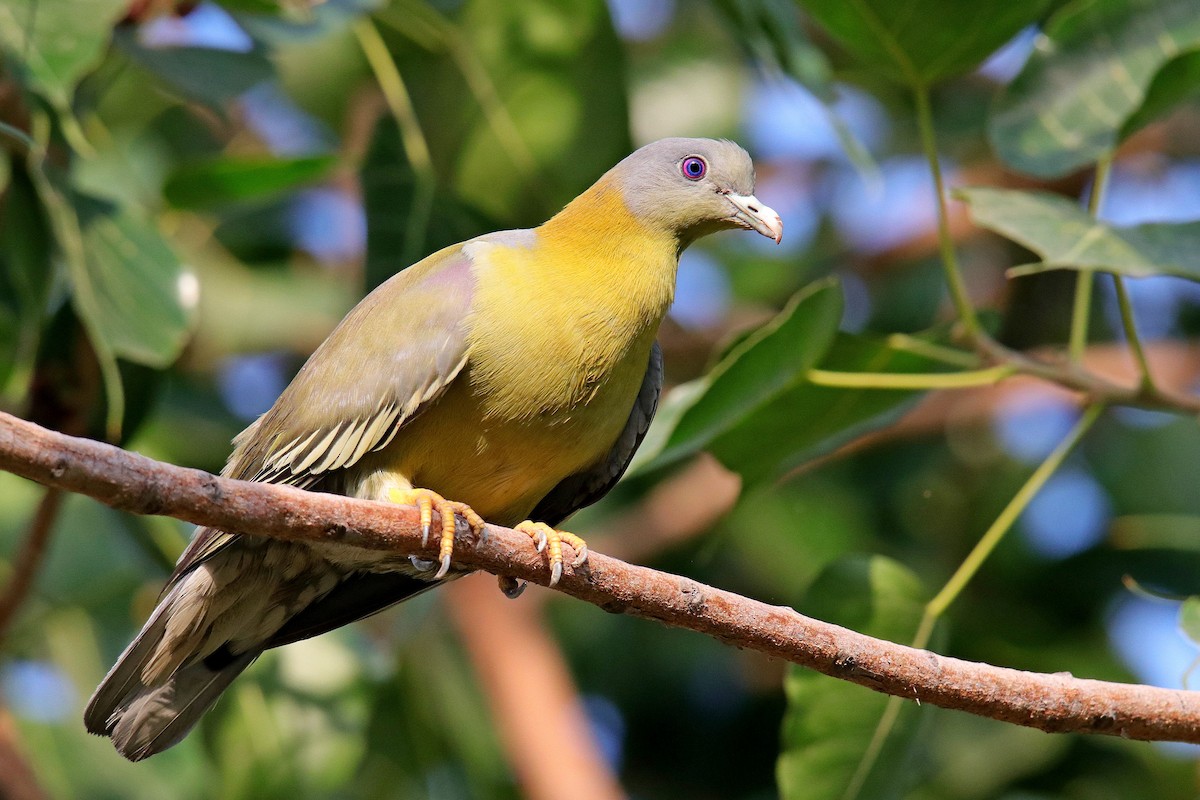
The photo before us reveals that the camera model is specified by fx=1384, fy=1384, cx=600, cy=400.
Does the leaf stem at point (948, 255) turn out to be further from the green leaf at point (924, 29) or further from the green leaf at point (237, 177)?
the green leaf at point (237, 177)

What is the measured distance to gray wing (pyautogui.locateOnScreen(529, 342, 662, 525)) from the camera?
12.1 feet

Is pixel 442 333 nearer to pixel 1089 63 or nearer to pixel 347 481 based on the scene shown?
pixel 347 481

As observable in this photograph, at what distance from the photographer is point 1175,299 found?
21.0 feet

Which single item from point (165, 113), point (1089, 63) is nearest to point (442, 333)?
point (1089, 63)

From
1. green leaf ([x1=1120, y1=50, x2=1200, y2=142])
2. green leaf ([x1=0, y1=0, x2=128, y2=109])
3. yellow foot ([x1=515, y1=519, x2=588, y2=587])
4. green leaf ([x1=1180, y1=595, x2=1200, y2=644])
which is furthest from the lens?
green leaf ([x1=0, y1=0, x2=128, y2=109])

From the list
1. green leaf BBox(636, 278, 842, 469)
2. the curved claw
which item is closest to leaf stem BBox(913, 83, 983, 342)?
green leaf BBox(636, 278, 842, 469)

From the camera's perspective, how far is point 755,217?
3668 millimetres

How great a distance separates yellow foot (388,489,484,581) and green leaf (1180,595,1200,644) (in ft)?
5.03

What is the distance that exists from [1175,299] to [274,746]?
176 inches

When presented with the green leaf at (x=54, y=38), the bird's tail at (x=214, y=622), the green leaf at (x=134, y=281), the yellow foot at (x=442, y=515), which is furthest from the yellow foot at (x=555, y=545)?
the green leaf at (x=54, y=38)

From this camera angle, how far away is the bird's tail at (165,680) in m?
3.38

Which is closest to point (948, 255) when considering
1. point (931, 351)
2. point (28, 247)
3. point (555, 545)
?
point (931, 351)

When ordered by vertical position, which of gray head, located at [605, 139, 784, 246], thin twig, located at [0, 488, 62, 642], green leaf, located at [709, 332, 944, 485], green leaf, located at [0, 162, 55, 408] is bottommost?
thin twig, located at [0, 488, 62, 642]

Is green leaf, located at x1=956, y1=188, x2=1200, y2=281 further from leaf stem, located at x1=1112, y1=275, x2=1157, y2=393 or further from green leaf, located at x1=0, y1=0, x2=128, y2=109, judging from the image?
green leaf, located at x1=0, y1=0, x2=128, y2=109
